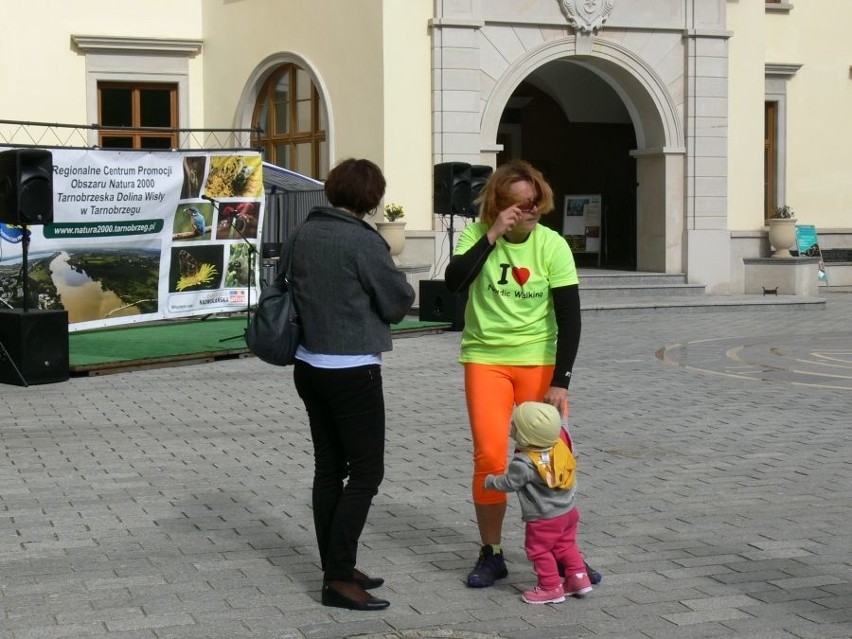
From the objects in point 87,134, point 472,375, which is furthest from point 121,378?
point 87,134

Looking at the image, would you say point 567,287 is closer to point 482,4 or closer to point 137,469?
point 137,469

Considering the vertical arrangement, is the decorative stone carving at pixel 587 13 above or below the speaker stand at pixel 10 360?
above

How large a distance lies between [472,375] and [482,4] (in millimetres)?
16185

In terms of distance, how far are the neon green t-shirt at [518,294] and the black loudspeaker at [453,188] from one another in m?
11.5

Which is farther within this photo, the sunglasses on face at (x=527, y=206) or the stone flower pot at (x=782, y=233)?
the stone flower pot at (x=782, y=233)

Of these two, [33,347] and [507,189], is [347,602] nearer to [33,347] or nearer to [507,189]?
[507,189]

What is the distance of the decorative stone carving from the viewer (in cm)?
2166

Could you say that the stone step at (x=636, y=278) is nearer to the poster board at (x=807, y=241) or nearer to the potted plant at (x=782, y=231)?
the potted plant at (x=782, y=231)

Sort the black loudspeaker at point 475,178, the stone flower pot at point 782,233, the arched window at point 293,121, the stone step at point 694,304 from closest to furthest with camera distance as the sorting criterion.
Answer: the black loudspeaker at point 475,178, the stone step at point 694,304, the arched window at point 293,121, the stone flower pot at point 782,233

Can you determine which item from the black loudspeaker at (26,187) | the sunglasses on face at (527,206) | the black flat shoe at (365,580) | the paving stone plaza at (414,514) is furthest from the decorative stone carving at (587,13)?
the black flat shoe at (365,580)

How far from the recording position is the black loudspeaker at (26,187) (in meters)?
12.3

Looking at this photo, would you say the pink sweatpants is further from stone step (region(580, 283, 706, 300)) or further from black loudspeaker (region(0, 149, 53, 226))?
stone step (region(580, 283, 706, 300))

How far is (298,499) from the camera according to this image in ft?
24.3

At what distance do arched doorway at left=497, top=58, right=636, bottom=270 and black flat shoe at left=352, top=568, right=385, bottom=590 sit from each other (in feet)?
67.9
